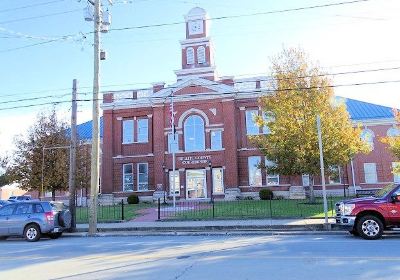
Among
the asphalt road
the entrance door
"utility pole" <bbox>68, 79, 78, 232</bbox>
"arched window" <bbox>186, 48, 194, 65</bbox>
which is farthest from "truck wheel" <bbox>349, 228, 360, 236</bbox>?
"arched window" <bbox>186, 48, 194, 65</bbox>

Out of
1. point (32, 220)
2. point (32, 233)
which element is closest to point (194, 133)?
point (32, 220)

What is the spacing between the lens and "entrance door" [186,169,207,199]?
126ft

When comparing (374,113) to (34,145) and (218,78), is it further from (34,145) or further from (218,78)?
(34,145)

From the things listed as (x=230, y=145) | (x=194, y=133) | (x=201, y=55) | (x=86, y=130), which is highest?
(x=201, y=55)

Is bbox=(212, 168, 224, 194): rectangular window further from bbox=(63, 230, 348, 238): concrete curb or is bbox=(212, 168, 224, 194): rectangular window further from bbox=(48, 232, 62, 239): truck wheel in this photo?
bbox=(48, 232, 62, 239): truck wheel

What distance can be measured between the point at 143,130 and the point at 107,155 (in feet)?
14.2

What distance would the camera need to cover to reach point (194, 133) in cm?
3919

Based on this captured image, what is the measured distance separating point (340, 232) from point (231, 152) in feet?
71.9

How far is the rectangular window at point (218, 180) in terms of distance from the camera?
3794 centimetres

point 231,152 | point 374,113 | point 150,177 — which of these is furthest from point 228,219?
point 374,113

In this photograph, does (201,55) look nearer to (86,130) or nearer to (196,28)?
(196,28)

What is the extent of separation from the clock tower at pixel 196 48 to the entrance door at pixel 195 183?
31.0 feet

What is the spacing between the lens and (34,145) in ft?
118

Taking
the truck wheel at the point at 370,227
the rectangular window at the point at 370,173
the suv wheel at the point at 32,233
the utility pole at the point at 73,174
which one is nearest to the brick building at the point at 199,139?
the rectangular window at the point at 370,173
